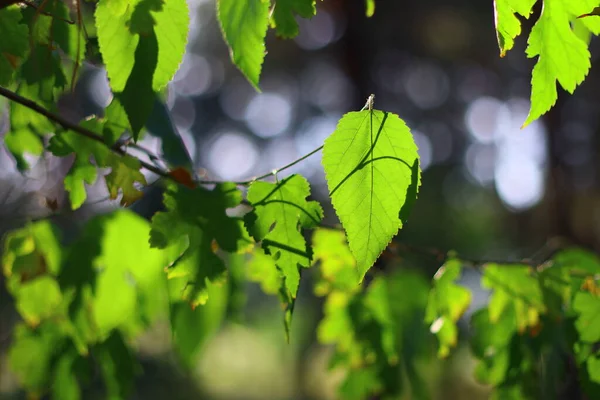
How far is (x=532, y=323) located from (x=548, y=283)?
8cm

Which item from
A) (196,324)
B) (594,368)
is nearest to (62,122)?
(196,324)

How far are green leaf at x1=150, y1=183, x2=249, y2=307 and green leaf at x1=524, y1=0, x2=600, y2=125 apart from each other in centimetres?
36

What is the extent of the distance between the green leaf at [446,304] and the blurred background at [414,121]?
0.91 ft

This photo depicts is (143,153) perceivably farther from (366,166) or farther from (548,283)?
(548,283)

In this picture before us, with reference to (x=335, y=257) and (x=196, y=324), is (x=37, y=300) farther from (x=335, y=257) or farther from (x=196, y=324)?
(x=335, y=257)

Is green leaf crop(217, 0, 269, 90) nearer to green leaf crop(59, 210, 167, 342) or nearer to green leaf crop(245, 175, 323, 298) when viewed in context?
green leaf crop(245, 175, 323, 298)

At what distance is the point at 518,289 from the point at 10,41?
0.84 meters

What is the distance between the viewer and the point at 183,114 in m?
10.3

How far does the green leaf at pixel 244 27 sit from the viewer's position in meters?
0.61

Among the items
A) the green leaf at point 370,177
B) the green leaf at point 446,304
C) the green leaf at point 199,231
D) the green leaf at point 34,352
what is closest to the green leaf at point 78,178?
the green leaf at point 199,231

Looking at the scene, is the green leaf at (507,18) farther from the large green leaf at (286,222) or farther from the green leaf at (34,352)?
the green leaf at (34,352)

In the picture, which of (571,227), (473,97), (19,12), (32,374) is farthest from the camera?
(473,97)

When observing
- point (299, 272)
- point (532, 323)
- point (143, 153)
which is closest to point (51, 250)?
point (143, 153)

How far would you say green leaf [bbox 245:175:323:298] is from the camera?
64 cm
